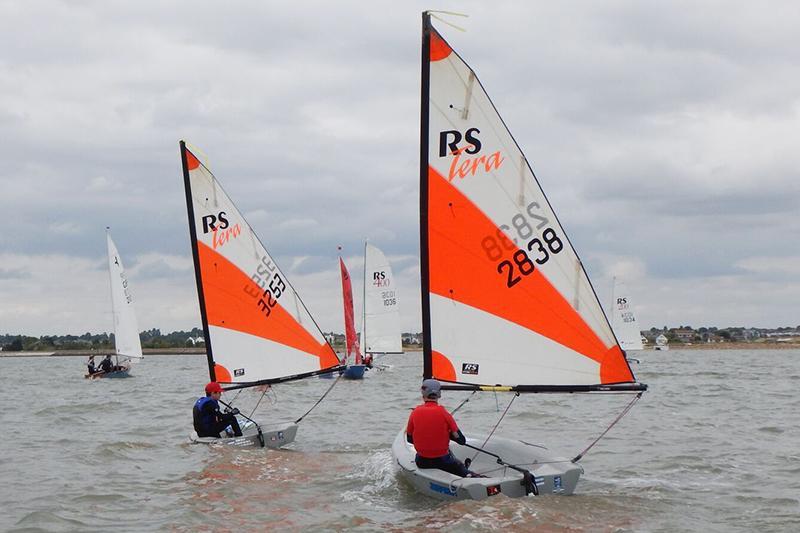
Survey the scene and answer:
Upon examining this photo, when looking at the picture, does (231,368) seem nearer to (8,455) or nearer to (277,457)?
(277,457)

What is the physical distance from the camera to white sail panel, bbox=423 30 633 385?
32.7ft

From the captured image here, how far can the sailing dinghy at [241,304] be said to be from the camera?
15844mm

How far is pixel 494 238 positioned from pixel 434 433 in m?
2.35

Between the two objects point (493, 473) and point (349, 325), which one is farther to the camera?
point (349, 325)

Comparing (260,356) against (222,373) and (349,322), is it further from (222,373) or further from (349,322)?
(349,322)

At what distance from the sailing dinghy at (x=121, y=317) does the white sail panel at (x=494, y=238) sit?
36.3 metres

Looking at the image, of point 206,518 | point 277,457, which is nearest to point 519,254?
point 206,518

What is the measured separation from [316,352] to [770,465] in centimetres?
786

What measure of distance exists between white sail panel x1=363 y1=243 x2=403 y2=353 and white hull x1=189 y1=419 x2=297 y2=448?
27.4 m

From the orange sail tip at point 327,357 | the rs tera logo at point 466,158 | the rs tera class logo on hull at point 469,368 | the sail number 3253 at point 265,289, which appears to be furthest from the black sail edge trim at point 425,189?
the sail number 3253 at point 265,289

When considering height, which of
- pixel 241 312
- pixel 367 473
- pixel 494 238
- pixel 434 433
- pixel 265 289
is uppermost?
pixel 494 238

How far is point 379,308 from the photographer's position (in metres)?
43.8

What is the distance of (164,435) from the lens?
58.9ft

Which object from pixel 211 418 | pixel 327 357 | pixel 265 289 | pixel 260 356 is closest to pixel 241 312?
pixel 265 289
